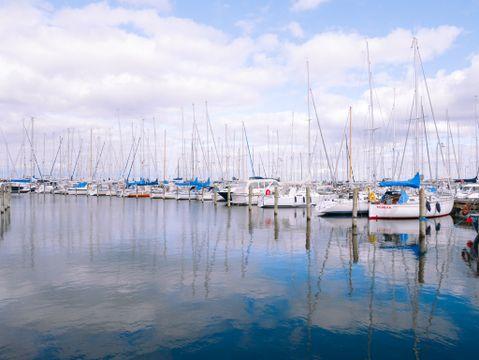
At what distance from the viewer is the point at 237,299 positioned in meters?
13.8

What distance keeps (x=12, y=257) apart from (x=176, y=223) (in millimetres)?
17940

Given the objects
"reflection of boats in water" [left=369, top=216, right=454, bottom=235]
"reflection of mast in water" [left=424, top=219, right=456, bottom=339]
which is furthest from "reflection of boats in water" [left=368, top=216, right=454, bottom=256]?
"reflection of mast in water" [left=424, top=219, right=456, bottom=339]

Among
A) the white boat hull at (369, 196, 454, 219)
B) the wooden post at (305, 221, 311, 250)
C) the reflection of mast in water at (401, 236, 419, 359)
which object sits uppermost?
the white boat hull at (369, 196, 454, 219)

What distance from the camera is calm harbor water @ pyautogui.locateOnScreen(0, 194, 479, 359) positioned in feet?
33.1

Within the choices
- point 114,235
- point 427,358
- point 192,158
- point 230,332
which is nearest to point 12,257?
point 114,235

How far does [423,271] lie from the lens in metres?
17.7

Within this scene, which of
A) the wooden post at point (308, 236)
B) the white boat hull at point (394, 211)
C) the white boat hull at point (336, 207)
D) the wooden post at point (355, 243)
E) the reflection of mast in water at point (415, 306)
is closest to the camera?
the reflection of mast in water at point (415, 306)

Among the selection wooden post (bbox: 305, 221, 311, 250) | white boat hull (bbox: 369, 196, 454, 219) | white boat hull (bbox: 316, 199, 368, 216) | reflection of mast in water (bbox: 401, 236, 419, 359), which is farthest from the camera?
white boat hull (bbox: 316, 199, 368, 216)

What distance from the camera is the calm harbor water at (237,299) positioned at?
33.1 feet

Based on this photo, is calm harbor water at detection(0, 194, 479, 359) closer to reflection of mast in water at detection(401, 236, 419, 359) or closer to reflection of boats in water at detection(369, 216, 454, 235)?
reflection of mast in water at detection(401, 236, 419, 359)

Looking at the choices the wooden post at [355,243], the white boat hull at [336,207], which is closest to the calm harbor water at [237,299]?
the wooden post at [355,243]

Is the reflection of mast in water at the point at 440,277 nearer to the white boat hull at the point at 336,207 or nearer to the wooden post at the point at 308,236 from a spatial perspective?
the wooden post at the point at 308,236

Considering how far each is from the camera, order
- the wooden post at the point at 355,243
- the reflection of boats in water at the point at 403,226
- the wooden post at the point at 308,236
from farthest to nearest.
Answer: the reflection of boats in water at the point at 403,226, the wooden post at the point at 308,236, the wooden post at the point at 355,243

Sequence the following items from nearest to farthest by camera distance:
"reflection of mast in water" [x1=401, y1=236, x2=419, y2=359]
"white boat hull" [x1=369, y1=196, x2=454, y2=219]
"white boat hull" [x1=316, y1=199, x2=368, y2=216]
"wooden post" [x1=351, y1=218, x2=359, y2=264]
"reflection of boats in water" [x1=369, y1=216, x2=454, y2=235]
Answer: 1. "reflection of mast in water" [x1=401, y1=236, x2=419, y2=359]
2. "wooden post" [x1=351, y1=218, x2=359, y2=264]
3. "reflection of boats in water" [x1=369, y1=216, x2=454, y2=235]
4. "white boat hull" [x1=369, y1=196, x2=454, y2=219]
5. "white boat hull" [x1=316, y1=199, x2=368, y2=216]
